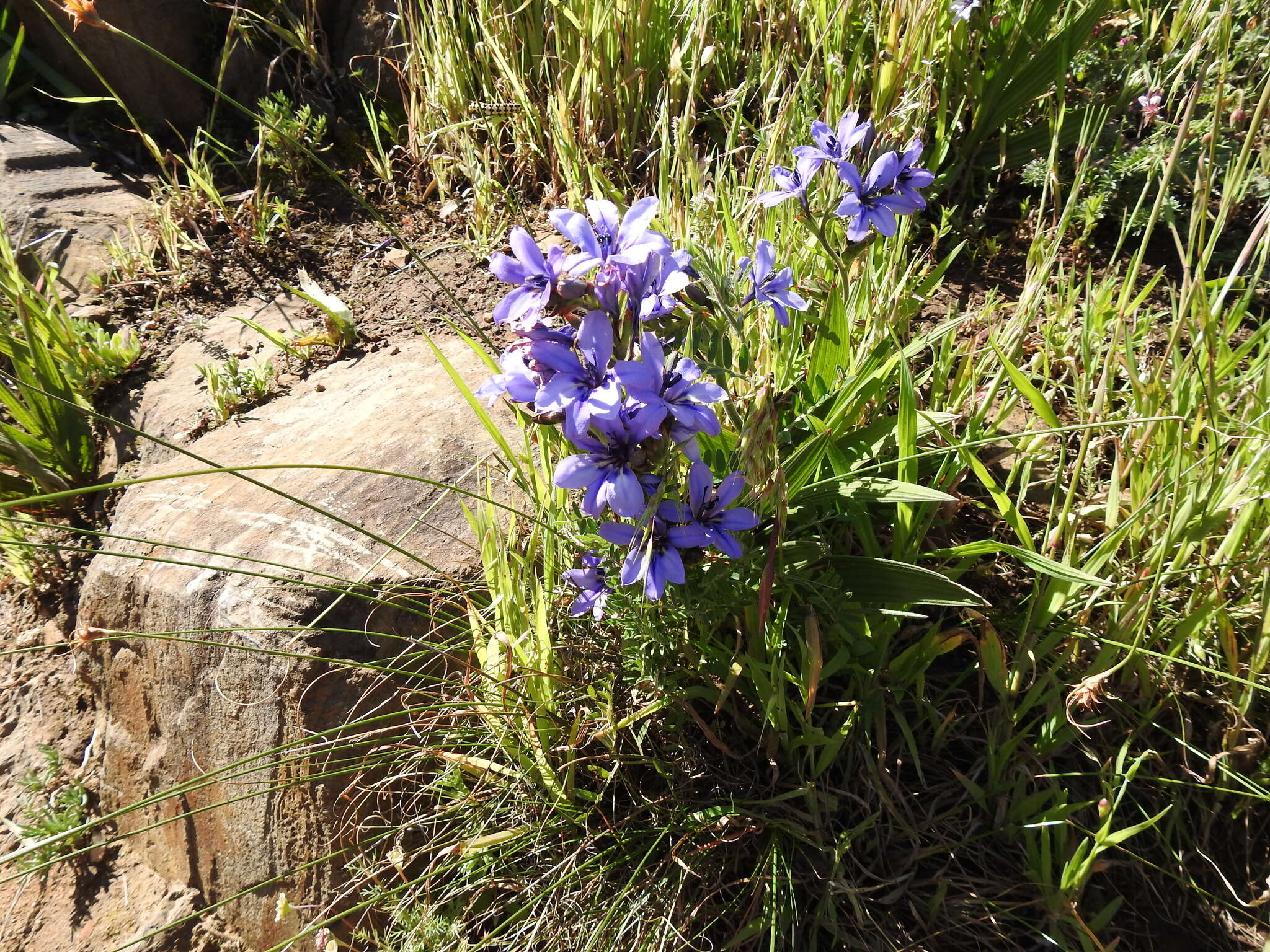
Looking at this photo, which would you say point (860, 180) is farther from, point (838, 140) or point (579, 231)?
point (579, 231)

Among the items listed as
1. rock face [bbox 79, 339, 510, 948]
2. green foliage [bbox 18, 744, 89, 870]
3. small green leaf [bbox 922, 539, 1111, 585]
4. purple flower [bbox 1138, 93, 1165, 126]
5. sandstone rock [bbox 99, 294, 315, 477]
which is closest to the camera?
small green leaf [bbox 922, 539, 1111, 585]

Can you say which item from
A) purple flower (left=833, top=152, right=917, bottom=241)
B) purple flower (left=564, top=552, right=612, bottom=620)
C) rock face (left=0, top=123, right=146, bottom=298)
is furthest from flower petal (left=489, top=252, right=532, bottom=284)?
rock face (left=0, top=123, right=146, bottom=298)

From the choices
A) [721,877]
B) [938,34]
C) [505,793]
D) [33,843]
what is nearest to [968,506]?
[721,877]

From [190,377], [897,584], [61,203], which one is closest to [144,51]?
[61,203]

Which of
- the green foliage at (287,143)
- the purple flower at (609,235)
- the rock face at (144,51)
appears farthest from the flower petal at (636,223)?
the rock face at (144,51)

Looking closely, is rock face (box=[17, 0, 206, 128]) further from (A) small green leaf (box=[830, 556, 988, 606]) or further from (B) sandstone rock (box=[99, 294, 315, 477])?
(A) small green leaf (box=[830, 556, 988, 606])

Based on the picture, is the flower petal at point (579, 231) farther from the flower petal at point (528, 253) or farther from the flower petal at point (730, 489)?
the flower petal at point (730, 489)

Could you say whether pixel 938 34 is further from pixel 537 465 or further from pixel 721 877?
pixel 721 877
